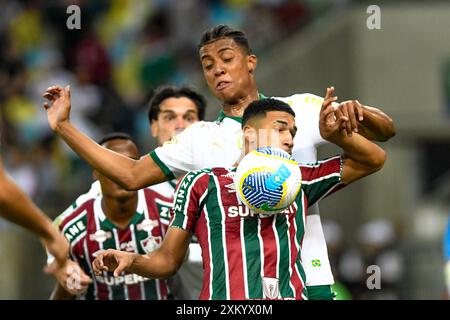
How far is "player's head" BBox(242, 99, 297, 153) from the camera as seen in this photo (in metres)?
6.83

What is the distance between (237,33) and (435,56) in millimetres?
11286

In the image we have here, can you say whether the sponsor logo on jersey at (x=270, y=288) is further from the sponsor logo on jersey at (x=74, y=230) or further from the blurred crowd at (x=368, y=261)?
the blurred crowd at (x=368, y=261)

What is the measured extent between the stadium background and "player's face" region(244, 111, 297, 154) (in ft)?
31.6

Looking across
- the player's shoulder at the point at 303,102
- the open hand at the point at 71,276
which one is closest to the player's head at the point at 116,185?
the open hand at the point at 71,276

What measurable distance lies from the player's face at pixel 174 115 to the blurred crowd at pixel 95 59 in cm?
618

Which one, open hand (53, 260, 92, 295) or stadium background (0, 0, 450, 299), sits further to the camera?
stadium background (0, 0, 450, 299)

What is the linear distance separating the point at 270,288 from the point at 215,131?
46.9 inches

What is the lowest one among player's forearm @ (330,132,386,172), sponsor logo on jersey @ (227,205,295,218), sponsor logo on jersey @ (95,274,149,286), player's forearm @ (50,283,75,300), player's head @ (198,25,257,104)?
player's forearm @ (50,283,75,300)

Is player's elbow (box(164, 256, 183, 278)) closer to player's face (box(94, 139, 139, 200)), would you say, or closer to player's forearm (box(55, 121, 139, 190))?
player's forearm (box(55, 121, 139, 190))

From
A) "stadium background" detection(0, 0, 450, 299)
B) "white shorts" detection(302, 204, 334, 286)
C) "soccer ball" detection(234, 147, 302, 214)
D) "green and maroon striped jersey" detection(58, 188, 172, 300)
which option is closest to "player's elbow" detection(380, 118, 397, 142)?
"white shorts" detection(302, 204, 334, 286)

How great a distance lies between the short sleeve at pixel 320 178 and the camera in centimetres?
697

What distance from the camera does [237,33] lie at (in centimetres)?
748
